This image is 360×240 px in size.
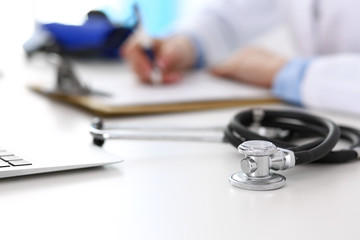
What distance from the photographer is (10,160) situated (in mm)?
474

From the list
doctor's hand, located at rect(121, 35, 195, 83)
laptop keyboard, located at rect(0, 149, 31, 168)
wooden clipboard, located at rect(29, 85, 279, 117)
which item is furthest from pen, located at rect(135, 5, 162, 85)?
laptop keyboard, located at rect(0, 149, 31, 168)

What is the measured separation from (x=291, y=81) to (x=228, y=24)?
0.52 meters

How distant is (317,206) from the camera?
0.41 m

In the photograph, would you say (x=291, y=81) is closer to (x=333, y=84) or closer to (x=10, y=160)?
(x=333, y=84)

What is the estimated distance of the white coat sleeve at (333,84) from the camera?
79cm

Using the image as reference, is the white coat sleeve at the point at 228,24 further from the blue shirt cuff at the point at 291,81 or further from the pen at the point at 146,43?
the blue shirt cuff at the point at 291,81

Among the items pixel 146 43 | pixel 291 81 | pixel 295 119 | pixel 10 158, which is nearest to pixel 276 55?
pixel 291 81

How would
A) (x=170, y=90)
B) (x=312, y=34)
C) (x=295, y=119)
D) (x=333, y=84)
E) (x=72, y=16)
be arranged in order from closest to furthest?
(x=295, y=119)
(x=333, y=84)
(x=170, y=90)
(x=312, y=34)
(x=72, y=16)

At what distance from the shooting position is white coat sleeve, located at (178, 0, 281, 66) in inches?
51.9

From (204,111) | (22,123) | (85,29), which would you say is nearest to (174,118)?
(204,111)

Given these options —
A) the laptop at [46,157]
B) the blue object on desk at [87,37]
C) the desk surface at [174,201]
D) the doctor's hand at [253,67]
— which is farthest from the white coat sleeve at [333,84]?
the blue object on desk at [87,37]

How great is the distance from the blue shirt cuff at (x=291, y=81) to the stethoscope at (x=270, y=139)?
8.8 inches

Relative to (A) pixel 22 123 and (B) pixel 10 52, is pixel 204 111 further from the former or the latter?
(B) pixel 10 52

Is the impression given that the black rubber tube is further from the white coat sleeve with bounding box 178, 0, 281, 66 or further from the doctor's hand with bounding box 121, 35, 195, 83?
the white coat sleeve with bounding box 178, 0, 281, 66
